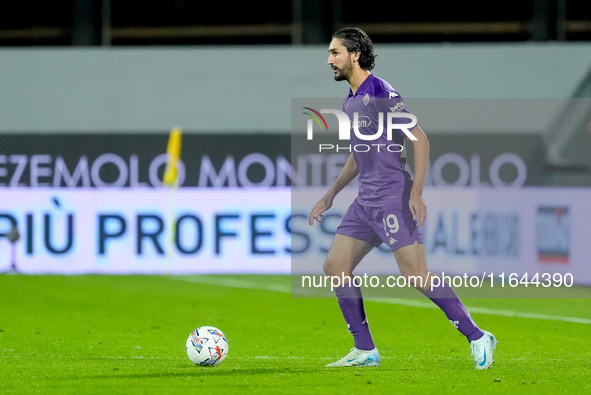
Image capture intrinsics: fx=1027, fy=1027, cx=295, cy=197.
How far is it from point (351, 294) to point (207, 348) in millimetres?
1013

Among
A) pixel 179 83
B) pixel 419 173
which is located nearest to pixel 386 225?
Answer: pixel 419 173

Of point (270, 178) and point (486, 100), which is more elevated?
point (486, 100)

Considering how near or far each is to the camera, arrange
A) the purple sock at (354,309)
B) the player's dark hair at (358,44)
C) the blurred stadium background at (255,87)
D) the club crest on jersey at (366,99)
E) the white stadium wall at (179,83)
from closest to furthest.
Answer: the club crest on jersey at (366,99) → the player's dark hair at (358,44) → the purple sock at (354,309) → the blurred stadium background at (255,87) → the white stadium wall at (179,83)

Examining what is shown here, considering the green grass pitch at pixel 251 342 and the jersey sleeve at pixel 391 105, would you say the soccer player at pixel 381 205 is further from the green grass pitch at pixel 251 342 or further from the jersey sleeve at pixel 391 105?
the green grass pitch at pixel 251 342

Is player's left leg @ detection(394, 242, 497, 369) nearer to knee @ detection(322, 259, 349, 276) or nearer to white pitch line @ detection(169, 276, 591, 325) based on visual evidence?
knee @ detection(322, 259, 349, 276)

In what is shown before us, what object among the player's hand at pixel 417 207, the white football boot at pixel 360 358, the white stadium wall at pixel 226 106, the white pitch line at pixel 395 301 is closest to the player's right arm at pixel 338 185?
the player's hand at pixel 417 207

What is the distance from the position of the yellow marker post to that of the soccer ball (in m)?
8.61

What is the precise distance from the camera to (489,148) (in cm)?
1853

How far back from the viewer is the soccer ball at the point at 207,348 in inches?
265

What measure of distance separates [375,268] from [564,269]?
267 cm

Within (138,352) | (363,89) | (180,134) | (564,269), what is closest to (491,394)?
(363,89)

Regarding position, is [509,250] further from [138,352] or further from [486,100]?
[138,352]

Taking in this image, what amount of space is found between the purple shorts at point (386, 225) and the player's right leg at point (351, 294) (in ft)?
0.22

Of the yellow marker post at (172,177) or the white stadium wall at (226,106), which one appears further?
the white stadium wall at (226,106)
